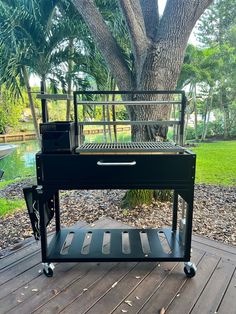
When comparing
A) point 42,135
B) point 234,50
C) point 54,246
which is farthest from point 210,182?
point 234,50

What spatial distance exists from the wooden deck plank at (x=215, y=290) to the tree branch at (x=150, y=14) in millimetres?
2226

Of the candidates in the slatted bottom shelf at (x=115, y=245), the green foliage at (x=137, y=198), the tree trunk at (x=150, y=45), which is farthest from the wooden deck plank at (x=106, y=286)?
the tree trunk at (x=150, y=45)

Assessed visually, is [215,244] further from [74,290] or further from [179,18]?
[179,18]

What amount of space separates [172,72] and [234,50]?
808 cm

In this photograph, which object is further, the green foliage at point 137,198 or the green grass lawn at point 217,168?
the green grass lawn at point 217,168

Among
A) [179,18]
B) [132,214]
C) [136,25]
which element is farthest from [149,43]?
[132,214]

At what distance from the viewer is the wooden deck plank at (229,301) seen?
1231 millimetres

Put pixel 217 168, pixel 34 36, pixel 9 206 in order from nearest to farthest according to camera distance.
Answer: pixel 9 206, pixel 34 36, pixel 217 168

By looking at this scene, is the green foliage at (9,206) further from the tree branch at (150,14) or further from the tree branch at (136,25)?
the tree branch at (150,14)

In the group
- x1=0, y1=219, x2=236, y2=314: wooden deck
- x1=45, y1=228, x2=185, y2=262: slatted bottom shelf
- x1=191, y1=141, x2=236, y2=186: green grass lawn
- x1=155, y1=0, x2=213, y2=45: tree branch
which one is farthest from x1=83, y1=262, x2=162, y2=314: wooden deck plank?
x1=191, y1=141, x2=236, y2=186: green grass lawn

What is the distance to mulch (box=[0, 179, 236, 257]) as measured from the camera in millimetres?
2189

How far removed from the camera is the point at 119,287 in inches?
55.6

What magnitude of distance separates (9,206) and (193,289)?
2586 millimetres

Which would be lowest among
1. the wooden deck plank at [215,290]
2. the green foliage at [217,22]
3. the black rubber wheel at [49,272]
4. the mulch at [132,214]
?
the mulch at [132,214]
